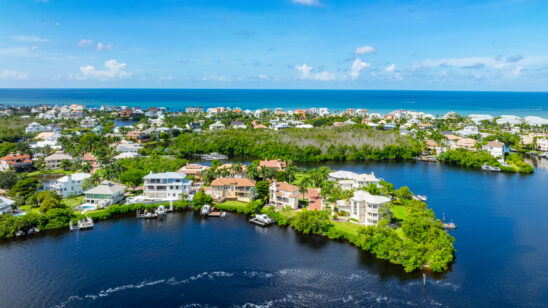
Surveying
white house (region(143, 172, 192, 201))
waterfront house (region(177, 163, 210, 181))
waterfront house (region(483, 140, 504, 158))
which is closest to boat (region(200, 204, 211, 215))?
white house (region(143, 172, 192, 201))

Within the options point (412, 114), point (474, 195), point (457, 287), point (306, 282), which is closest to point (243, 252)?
point (306, 282)

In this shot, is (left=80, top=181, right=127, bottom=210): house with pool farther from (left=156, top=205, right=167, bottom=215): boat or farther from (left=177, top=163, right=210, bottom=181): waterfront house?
(left=177, top=163, right=210, bottom=181): waterfront house

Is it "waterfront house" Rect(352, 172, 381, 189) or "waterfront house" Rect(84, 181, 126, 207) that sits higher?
"waterfront house" Rect(352, 172, 381, 189)

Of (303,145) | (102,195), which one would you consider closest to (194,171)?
(102,195)

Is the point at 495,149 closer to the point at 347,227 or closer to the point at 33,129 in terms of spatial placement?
the point at 347,227

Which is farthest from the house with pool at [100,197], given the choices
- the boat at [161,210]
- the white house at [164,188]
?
the boat at [161,210]

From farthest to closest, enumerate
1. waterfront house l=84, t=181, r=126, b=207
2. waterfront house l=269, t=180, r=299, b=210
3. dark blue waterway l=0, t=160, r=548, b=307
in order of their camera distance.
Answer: waterfront house l=84, t=181, r=126, b=207 < waterfront house l=269, t=180, r=299, b=210 < dark blue waterway l=0, t=160, r=548, b=307
